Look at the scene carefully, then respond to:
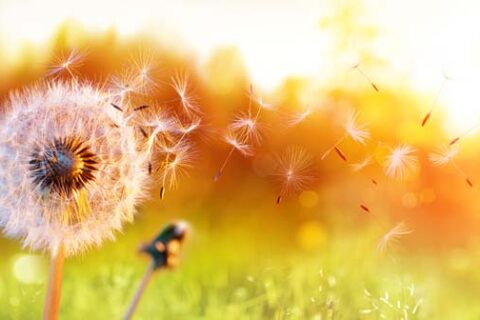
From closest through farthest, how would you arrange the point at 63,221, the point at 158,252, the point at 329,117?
the point at 158,252 → the point at 63,221 → the point at 329,117

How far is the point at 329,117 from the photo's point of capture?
4.67 ft

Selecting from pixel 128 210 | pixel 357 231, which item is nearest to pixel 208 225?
pixel 128 210

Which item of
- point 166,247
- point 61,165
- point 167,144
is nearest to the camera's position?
point 166,247

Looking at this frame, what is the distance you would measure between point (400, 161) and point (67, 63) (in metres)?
0.67

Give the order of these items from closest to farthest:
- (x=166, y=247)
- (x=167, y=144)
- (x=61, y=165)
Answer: (x=166, y=247)
(x=61, y=165)
(x=167, y=144)

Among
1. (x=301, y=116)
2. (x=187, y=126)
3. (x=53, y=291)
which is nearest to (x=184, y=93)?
(x=187, y=126)

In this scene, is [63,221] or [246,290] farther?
[246,290]

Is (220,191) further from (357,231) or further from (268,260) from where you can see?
(357,231)

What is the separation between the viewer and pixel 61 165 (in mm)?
1256

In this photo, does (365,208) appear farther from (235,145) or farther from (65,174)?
(65,174)

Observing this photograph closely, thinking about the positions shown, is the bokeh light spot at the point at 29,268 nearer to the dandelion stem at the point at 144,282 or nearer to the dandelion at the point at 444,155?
the dandelion stem at the point at 144,282

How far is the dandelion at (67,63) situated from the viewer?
1447 mm

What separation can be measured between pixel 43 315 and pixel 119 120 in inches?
15.1

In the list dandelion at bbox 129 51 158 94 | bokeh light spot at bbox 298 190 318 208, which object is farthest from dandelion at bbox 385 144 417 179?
dandelion at bbox 129 51 158 94
